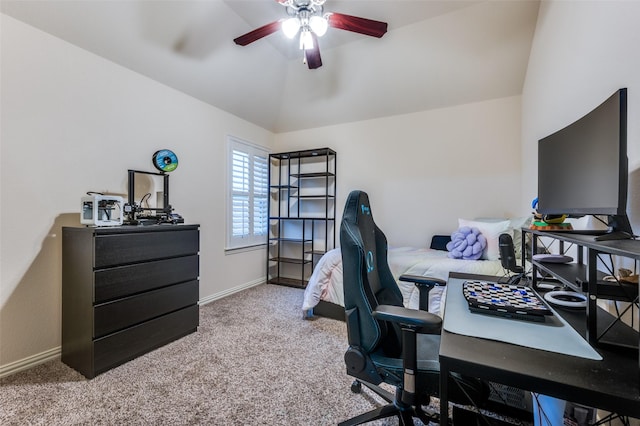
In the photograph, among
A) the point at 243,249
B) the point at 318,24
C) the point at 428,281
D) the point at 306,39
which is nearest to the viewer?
the point at 428,281

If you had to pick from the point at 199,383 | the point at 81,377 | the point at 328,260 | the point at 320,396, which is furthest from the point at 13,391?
the point at 328,260

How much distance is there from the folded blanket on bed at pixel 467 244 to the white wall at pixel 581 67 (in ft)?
2.26

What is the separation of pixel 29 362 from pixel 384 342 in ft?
8.28

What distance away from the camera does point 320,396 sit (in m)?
1.66

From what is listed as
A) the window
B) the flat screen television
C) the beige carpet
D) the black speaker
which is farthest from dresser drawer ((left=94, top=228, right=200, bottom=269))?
the flat screen television

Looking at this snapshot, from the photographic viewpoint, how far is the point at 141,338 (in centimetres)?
208

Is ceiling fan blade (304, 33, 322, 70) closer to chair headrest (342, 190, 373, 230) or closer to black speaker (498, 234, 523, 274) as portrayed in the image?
chair headrest (342, 190, 373, 230)

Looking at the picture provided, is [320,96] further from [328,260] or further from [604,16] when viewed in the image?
[604,16]

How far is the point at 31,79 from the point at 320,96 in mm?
2864

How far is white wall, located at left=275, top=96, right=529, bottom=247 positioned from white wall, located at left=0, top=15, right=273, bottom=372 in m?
2.51

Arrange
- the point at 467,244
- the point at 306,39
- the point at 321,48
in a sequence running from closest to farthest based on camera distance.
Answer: the point at 306,39 < the point at 467,244 < the point at 321,48

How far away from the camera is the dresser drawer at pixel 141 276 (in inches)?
73.4

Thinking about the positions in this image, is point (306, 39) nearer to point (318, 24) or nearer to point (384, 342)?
point (318, 24)

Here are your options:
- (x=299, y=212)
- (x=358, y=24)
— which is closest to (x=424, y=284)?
(x=358, y=24)
